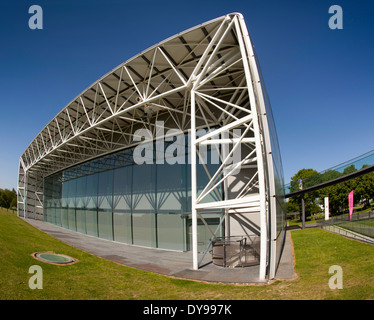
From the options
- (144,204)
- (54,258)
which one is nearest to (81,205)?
(144,204)

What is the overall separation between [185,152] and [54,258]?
1106 cm

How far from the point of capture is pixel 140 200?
19.9 metres

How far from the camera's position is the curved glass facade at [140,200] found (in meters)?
17.3

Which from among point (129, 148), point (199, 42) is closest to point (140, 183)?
point (129, 148)

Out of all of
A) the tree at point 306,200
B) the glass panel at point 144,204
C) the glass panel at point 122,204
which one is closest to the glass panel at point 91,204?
the glass panel at point 122,204

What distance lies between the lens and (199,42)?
39.5 feet

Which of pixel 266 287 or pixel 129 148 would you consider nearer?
pixel 266 287

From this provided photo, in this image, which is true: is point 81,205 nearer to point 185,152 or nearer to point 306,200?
point 185,152

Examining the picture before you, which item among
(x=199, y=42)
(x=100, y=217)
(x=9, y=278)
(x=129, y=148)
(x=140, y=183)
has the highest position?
(x=199, y=42)

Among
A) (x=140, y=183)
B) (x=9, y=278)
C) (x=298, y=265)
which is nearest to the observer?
(x=9, y=278)

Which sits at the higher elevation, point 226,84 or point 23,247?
point 226,84

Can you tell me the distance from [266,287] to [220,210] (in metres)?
8.08
